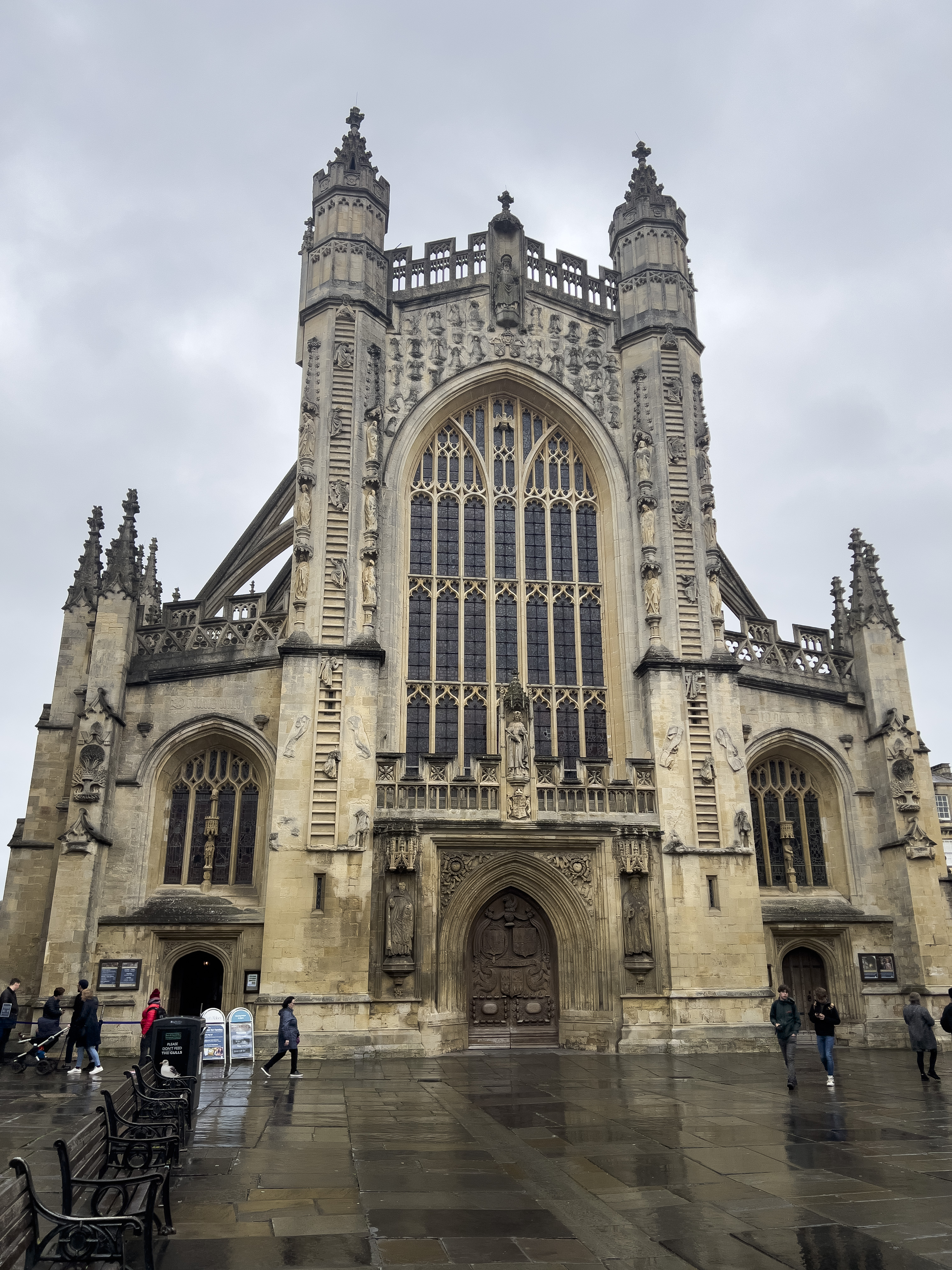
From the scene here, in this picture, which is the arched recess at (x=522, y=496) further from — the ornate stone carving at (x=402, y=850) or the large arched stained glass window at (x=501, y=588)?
the ornate stone carving at (x=402, y=850)

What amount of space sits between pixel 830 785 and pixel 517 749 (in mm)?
8851

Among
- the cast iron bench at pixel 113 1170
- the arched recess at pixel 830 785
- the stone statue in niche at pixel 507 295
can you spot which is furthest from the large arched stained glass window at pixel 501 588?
the cast iron bench at pixel 113 1170

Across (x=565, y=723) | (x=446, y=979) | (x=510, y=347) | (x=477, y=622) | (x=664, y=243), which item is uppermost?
(x=664, y=243)

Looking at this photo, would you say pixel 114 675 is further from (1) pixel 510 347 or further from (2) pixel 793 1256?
(2) pixel 793 1256

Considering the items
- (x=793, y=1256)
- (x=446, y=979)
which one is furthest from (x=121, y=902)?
(x=793, y=1256)

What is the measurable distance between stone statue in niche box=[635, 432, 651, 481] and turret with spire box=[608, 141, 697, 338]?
3.32 metres

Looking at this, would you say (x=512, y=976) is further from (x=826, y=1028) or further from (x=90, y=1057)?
(x=90, y=1057)

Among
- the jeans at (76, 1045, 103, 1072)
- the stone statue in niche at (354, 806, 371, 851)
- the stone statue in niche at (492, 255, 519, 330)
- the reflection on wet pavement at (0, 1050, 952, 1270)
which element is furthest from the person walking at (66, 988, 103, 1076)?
the stone statue in niche at (492, 255, 519, 330)

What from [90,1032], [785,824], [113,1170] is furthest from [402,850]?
[113,1170]

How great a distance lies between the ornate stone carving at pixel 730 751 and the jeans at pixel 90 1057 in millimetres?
13982

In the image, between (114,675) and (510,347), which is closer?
(114,675)

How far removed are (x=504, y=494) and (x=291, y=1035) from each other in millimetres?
14468

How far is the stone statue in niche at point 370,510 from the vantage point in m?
22.6

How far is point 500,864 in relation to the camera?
20641 millimetres
